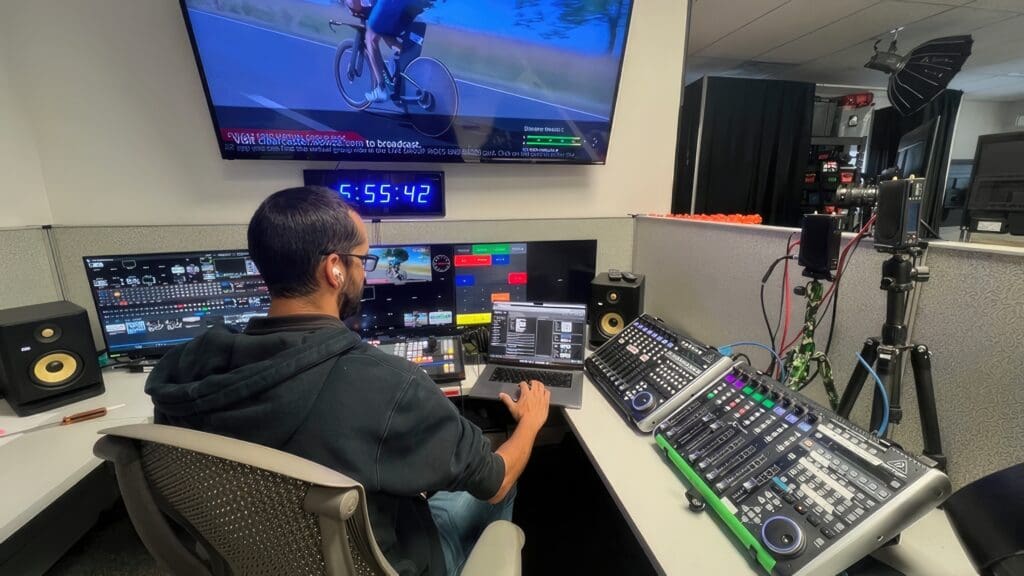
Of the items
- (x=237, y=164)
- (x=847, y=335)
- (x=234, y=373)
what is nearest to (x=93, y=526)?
(x=237, y=164)

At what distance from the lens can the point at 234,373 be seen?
630mm

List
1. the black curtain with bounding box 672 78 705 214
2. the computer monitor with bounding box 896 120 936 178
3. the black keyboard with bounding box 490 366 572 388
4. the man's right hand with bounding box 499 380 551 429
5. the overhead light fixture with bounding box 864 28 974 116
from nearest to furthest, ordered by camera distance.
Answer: the computer monitor with bounding box 896 120 936 178 → the man's right hand with bounding box 499 380 551 429 → the black keyboard with bounding box 490 366 572 388 → the overhead light fixture with bounding box 864 28 974 116 → the black curtain with bounding box 672 78 705 214

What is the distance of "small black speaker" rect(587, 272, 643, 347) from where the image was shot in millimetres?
1561

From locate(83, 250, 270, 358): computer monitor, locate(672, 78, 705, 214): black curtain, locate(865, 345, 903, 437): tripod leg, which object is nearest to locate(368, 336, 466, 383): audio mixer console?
locate(83, 250, 270, 358): computer monitor

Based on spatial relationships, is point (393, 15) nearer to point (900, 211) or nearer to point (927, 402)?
point (900, 211)

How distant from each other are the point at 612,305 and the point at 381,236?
3.10 feet

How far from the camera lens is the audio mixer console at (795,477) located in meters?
0.58

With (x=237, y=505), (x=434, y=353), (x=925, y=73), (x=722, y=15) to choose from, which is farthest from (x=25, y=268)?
(x=722, y=15)

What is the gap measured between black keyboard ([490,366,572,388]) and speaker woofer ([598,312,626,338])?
0.28 meters

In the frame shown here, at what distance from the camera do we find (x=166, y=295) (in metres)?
1.40

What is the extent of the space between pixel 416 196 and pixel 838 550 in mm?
1578

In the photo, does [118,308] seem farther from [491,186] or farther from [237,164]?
[491,186]

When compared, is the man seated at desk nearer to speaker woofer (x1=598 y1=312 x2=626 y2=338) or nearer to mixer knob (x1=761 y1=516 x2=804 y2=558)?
Result: mixer knob (x1=761 y1=516 x2=804 y2=558)

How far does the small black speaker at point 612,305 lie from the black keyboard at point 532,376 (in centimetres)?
29
